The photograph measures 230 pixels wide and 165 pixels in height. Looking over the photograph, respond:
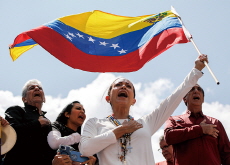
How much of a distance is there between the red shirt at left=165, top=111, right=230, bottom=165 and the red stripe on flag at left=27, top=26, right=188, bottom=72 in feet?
4.03

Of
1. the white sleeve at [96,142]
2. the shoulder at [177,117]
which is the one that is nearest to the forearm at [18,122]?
the white sleeve at [96,142]

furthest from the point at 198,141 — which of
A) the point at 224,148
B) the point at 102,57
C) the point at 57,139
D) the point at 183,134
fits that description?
the point at 102,57

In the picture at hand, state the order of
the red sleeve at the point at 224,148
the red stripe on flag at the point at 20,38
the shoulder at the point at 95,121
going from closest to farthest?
the shoulder at the point at 95,121, the red sleeve at the point at 224,148, the red stripe on flag at the point at 20,38

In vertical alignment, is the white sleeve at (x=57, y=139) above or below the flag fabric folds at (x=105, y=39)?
below

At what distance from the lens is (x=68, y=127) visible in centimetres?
610

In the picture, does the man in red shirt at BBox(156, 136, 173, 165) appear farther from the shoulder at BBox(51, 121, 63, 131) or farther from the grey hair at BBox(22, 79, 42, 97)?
the grey hair at BBox(22, 79, 42, 97)

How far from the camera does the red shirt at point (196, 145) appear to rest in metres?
5.60

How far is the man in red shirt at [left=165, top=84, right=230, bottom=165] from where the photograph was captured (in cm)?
561

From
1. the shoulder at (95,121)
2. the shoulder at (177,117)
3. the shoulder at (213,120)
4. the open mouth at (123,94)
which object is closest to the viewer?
the shoulder at (95,121)

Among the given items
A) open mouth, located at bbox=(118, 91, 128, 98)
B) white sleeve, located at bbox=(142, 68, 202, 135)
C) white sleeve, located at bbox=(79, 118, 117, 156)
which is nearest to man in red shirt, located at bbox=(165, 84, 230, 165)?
white sleeve, located at bbox=(142, 68, 202, 135)

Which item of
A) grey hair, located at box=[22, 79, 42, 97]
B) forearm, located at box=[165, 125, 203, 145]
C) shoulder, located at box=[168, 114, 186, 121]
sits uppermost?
grey hair, located at box=[22, 79, 42, 97]

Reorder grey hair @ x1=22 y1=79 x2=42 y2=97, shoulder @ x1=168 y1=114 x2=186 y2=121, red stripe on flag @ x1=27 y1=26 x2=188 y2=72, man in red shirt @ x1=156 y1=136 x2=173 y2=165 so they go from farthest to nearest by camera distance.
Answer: man in red shirt @ x1=156 y1=136 x2=173 y2=165 < grey hair @ x1=22 y1=79 x2=42 y2=97 < red stripe on flag @ x1=27 y1=26 x2=188 y2=72 < shoulder @ x1=168 y1=114 x2=186 y2=121

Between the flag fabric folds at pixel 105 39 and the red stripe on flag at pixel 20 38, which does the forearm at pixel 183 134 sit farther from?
the red stripe on flag at pixel 20 38

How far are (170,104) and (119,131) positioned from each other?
32.1 inches
